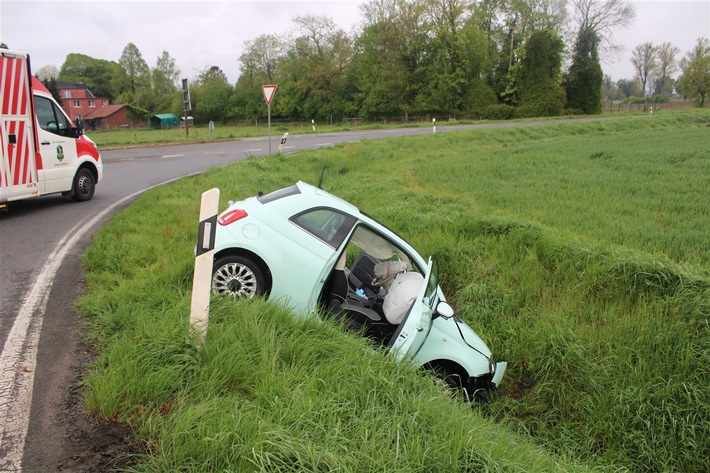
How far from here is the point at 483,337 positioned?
5824 mm

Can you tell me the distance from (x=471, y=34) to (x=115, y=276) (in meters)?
59.7

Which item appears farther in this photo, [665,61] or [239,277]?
[665,61]

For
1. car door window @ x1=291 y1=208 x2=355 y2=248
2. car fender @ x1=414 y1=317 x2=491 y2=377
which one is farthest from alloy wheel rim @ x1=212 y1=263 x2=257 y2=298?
car fender @ x1=414 y1=317 x2=491 y2=377

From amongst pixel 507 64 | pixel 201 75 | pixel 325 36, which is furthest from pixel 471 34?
pixel 201 75

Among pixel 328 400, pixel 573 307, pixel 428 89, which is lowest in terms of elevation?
pixel 573 307

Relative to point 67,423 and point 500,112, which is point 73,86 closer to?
point 500,112

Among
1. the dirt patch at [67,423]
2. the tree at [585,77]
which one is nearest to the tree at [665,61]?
the tree at [585,77]

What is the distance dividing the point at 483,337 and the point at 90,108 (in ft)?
321

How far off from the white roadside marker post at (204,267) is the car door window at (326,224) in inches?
61.3

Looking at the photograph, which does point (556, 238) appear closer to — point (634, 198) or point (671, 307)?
point (671, 307)

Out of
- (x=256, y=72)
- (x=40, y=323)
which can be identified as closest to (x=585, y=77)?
(x=256, y=72)

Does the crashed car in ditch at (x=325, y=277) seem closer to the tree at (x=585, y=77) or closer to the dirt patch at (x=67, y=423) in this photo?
the dirt patch at (x=67, y=423)

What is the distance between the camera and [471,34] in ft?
190

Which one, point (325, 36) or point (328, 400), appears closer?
point (328, 400)
